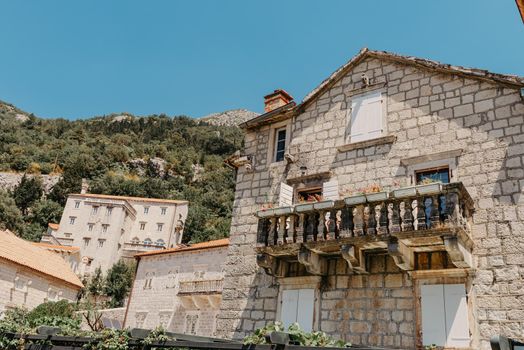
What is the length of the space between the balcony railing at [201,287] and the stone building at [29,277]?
9314mm

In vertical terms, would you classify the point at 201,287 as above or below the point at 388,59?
below

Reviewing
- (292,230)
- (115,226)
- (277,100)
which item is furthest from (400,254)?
(115,226)

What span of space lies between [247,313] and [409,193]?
18.8 feet

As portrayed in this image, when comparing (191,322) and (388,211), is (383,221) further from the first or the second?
(191,322)

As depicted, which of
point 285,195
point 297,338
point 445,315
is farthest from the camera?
point 285,195

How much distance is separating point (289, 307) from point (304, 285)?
2.30 feet

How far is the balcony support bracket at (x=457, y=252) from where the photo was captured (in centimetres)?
877

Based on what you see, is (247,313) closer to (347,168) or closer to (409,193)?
(347,168)

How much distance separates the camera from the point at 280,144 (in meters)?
14.5

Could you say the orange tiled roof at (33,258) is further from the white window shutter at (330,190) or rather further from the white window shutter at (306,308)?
the white window shutter at (330,190)

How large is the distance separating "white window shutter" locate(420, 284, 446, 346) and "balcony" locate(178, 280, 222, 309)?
2039 centimetres

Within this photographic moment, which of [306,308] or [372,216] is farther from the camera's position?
[306,308]

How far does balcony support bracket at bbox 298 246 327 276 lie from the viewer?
10.7m

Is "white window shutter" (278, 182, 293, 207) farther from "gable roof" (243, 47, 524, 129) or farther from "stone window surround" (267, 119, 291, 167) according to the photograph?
"gable roof" (243, 47, 524, 129)
